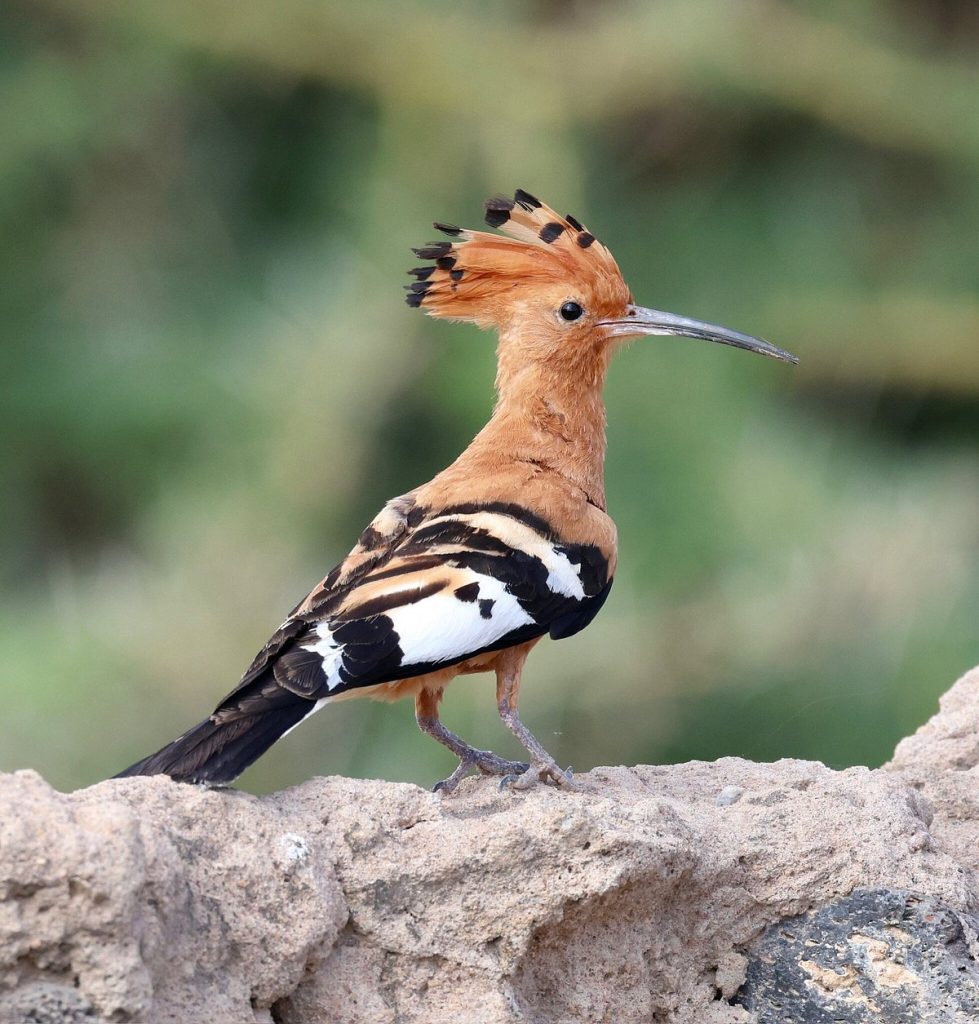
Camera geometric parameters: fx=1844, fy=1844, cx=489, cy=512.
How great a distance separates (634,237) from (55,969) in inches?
207

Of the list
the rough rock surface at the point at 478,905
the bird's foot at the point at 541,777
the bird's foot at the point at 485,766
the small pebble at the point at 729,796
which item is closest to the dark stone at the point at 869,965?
the rough rock surface at the point at 478,905

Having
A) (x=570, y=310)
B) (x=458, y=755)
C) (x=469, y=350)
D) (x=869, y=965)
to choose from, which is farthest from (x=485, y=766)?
(x=469, y=350)

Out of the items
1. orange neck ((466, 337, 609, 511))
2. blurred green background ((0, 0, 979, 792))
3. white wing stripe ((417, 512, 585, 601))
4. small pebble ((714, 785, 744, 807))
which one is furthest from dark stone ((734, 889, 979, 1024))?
blurred green background ((0, 0, 979, 792))

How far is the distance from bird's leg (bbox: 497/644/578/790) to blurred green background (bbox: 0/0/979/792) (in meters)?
2.42

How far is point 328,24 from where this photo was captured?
722cm

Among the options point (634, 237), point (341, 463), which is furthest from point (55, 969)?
point (634, 237)

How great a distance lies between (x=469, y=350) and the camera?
20.1 ft

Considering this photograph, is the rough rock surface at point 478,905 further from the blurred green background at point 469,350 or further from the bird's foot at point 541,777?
the blurred green background at point 469,350

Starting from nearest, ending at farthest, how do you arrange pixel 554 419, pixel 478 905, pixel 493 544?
pixel 478 905 → pixel 493 544 → pixel 554 419

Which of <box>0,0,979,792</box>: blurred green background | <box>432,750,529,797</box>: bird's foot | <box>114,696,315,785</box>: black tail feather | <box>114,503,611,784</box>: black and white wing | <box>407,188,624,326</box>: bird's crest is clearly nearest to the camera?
<box>114,696,315,785</box>: black tail feather

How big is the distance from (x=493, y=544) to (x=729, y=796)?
50 cm

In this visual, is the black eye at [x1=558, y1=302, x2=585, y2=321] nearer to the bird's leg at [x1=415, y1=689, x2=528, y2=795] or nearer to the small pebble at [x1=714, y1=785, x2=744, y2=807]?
the bird's leg at [x1=415, y1=689, x2=528, y2=795]

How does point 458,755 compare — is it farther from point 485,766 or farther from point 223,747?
point 223,747

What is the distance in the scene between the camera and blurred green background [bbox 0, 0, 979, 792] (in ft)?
Answer: 18.1
